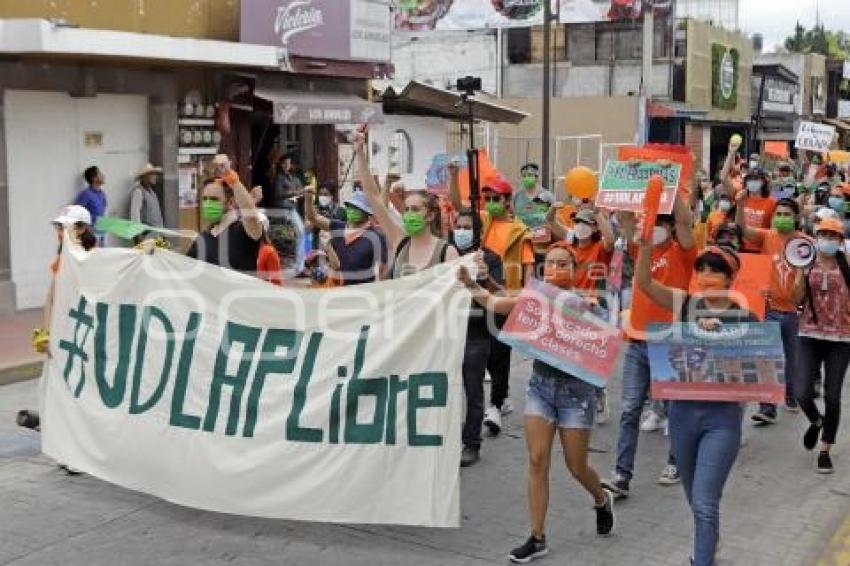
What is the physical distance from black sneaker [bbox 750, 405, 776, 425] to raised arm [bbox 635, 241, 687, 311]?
3176mm

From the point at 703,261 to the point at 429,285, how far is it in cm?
135

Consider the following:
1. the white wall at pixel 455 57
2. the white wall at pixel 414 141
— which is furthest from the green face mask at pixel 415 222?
the white wall at pixel 455 57

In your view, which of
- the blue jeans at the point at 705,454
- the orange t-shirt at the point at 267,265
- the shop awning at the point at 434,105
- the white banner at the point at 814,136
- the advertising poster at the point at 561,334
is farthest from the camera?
the shop awning at the point at 434,105

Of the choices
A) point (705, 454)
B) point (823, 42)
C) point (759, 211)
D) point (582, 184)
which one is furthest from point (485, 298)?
point (823, 42)

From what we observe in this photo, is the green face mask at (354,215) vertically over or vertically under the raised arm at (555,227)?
over

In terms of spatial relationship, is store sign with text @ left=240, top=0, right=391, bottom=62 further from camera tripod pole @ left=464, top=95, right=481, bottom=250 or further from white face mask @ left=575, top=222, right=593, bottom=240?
camera tripod pole @ left=464, top=95, right=481, bottom=250

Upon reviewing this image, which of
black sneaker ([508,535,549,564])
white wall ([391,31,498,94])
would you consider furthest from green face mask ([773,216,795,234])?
white wall ([391,31,498,94])

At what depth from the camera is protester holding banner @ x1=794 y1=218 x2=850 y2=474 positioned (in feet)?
22.1

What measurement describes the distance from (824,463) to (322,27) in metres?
12.5

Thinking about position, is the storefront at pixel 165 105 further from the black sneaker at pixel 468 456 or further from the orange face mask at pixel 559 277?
the orange face mask at pixel 559 277

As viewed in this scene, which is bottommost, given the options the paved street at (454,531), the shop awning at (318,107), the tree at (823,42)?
the paved street at (454,531)

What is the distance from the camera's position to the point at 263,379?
548 cm

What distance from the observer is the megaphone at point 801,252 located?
22.4ft

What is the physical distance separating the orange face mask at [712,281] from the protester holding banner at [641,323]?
1.21 meters
